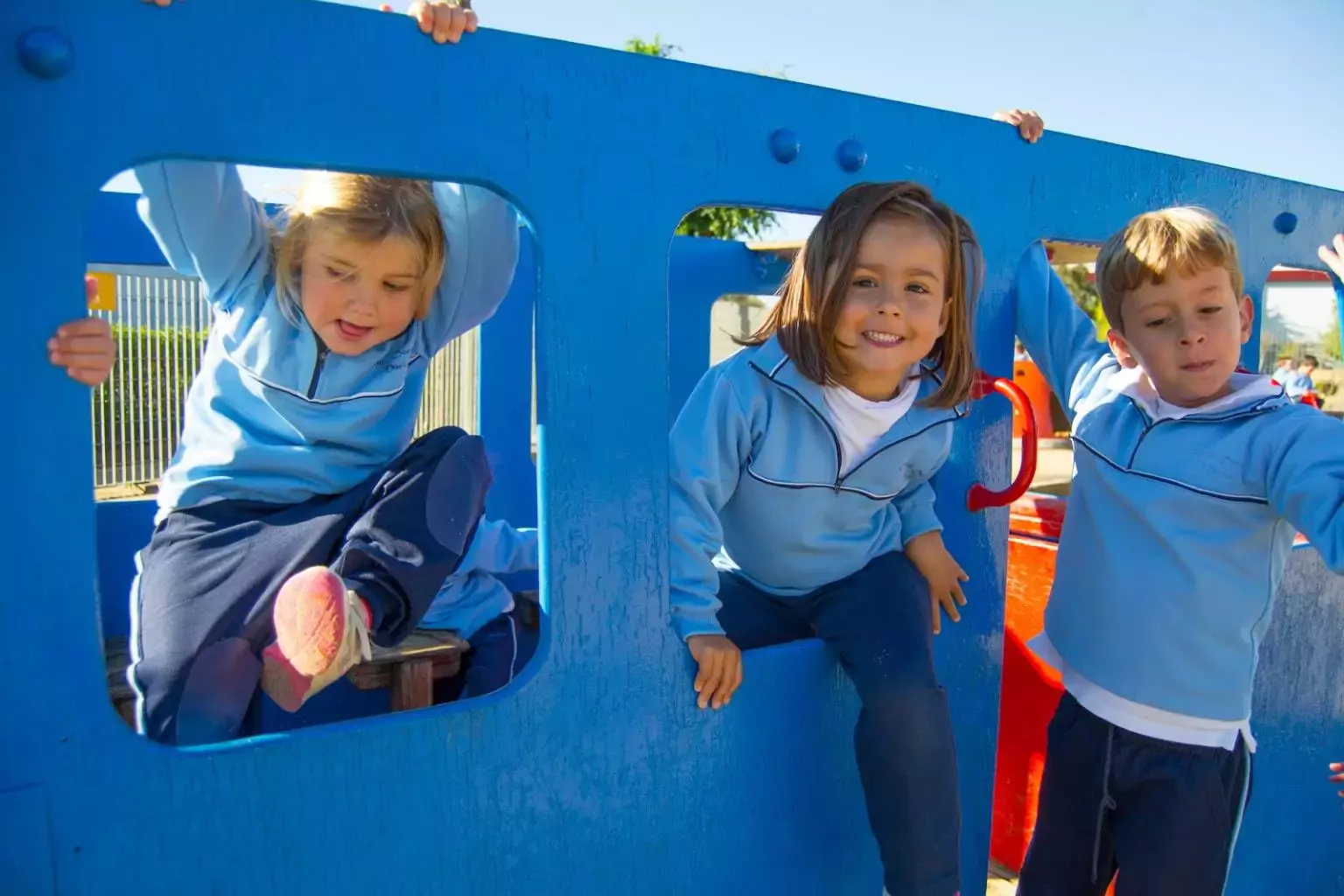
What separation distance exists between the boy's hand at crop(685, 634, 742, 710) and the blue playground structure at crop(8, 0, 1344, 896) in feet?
0.10

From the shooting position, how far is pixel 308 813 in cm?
128

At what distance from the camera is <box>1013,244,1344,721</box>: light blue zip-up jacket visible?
5.91 ft

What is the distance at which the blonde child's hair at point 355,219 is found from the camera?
1681 mm

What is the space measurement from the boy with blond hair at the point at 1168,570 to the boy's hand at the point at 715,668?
0.80m

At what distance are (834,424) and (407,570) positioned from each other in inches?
29.9

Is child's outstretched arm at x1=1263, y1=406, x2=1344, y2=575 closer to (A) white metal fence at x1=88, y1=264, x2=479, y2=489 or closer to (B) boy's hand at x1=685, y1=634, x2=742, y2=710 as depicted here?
(B) boy's hand at x1=685, y1=634, x2=742, y2=710

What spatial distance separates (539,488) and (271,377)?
60 cm

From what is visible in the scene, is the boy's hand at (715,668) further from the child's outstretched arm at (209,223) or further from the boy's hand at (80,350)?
the child's outstretched arm at (209,223)

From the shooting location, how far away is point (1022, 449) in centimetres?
171

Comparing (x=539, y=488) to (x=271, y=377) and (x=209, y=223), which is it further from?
(x=209, y=223)

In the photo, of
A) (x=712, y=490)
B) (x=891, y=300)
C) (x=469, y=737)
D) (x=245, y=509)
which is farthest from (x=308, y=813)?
(x=891, y=300)

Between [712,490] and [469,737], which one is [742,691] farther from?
[469,737]

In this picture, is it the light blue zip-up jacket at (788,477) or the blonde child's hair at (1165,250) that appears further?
the blonde child's hair at (1165,250)

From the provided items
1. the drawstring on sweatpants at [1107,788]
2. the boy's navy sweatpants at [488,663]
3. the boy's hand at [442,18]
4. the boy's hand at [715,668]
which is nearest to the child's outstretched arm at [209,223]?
the boy's hand at [442,18]
